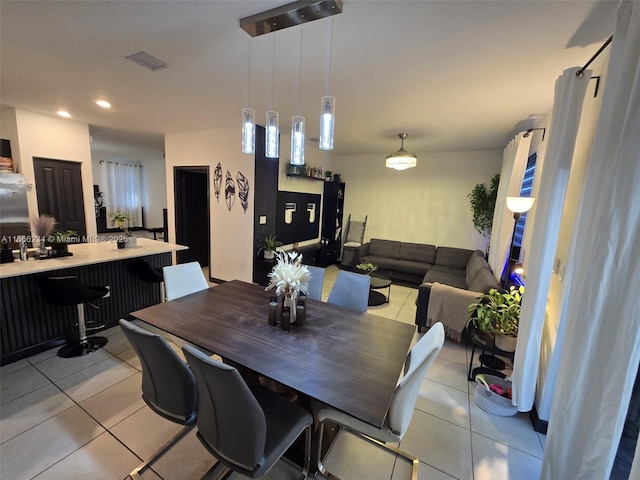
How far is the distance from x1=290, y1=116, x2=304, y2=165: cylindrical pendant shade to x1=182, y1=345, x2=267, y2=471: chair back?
150cm

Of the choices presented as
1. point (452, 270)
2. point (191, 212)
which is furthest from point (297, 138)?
point (452, 270)

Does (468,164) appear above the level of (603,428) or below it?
above

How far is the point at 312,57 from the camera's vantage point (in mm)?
2055

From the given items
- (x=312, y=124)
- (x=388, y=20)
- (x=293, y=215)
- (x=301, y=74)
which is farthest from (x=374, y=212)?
(x=388, y=20)

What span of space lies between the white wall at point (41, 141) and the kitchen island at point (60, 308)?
1823 millimetres

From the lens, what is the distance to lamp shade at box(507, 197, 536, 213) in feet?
9.11

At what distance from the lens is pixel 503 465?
5.58ft

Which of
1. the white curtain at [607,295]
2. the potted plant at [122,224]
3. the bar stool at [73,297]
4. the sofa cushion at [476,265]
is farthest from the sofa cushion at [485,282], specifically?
the potted plant at [122,224]

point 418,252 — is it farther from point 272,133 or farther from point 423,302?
point 272,133

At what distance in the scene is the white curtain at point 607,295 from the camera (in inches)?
41.9

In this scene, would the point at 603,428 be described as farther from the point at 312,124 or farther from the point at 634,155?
the point at 312,124

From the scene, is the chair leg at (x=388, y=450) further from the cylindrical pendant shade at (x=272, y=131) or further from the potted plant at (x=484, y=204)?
the potted plant at (x=484, y=204)

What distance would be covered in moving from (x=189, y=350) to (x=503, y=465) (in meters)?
2.04

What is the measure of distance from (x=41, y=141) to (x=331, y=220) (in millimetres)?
5126
